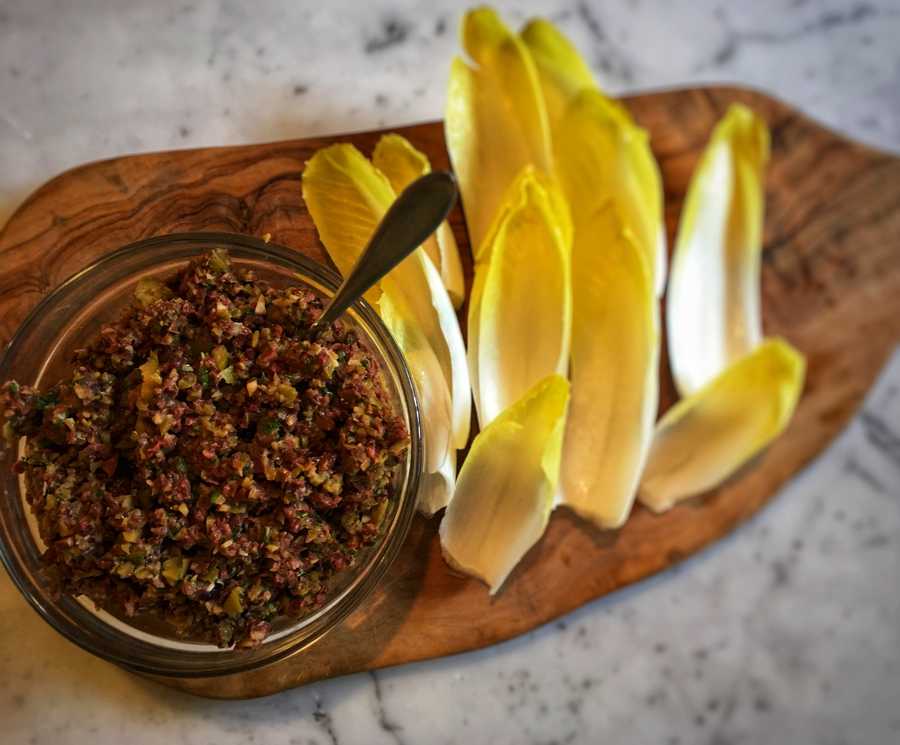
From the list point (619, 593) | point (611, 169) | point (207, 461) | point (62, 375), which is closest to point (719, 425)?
point (619, 593)

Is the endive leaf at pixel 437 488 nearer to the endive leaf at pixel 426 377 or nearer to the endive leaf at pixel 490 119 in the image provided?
the endive leaf at pixel 426 377

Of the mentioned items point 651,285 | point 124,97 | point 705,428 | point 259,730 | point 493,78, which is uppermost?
point 124,97

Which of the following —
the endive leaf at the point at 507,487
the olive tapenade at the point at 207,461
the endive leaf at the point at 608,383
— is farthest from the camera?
the endive leaf at the point at 608,383

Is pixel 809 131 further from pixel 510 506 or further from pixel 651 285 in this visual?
pixel 510 506

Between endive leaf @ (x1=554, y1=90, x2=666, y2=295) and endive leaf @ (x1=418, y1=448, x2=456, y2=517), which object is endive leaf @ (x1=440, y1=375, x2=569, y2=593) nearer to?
endive leaf @ (x1=418, y1=448, x2=456, y2=517)

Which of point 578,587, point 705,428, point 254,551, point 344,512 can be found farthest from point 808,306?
point 254,551

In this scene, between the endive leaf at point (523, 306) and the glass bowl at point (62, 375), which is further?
the endive leaf at point (523, 306)

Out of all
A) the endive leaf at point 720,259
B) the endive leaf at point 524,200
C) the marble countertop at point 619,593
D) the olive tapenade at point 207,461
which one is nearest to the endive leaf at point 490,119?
the endive leaf at point 524,200
